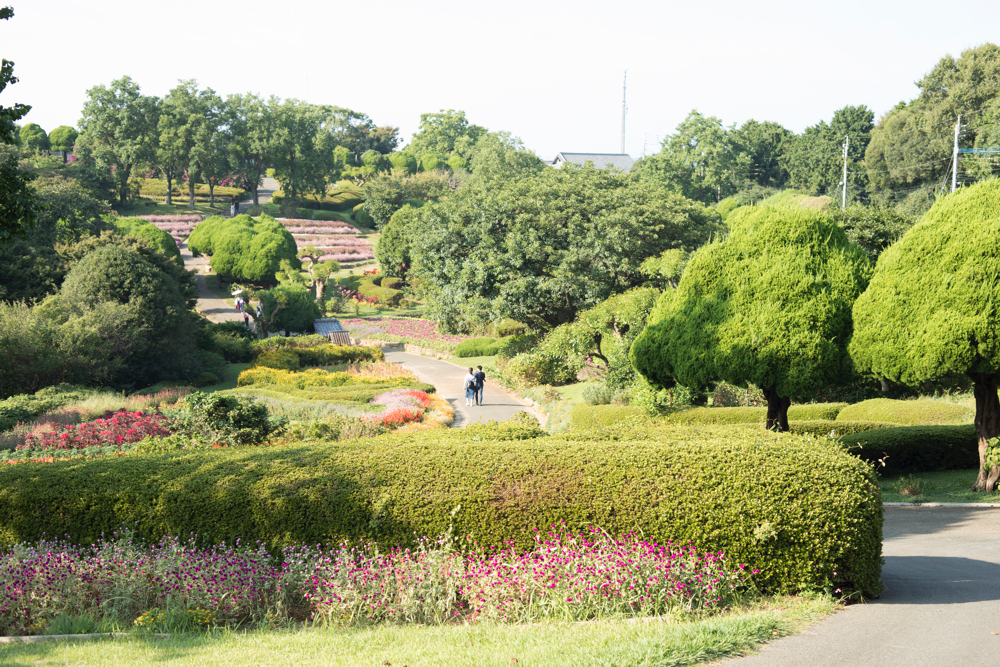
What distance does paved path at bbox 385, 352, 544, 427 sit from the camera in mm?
22984

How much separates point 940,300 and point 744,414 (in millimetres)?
6879

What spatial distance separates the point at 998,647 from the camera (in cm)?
506

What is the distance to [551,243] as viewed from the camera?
30.0m

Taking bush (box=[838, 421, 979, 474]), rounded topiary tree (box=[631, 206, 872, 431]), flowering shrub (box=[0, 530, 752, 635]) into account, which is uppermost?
rounded topiary tree (box=[631, 206, 872, 431])

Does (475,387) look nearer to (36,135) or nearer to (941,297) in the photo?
(941,297)

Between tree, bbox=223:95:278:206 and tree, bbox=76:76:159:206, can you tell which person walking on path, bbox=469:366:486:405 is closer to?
tree, bbox=76:76:159:206

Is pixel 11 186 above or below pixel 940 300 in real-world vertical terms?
above

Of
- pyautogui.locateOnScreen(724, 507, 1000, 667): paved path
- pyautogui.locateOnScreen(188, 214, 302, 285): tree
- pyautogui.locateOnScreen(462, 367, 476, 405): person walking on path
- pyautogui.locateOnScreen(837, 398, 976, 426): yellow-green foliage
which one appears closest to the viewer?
pyautogui.locateOnScreen(724, 507, 1000, 667): paved path

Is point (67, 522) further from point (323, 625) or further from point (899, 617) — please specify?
point (899, 617)

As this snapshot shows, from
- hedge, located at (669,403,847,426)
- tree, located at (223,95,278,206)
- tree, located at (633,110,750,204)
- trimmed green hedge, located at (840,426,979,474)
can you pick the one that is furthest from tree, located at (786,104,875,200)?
trimmed green hedge, located at (840,426,979,474)

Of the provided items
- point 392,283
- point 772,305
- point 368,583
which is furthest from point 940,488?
point 392,283

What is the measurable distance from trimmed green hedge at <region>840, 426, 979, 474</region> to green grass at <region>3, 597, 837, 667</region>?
372 inches

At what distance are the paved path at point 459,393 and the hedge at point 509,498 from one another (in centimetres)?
1085

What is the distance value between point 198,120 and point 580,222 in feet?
179
